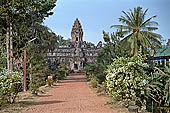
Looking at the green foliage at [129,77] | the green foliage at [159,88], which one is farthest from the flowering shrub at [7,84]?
the green foliage at [159,88]

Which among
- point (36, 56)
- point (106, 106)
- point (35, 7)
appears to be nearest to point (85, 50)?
point (36, 56)

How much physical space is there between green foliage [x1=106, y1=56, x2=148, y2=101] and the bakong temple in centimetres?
5711

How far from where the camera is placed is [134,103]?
12633 millimetres

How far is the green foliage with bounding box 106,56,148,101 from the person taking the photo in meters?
11.0

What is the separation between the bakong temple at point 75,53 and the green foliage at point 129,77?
57112 millimetres

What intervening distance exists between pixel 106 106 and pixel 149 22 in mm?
8016

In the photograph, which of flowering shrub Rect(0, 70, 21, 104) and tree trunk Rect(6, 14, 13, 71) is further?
tree trunk Rect(6, 14, 13, 71)

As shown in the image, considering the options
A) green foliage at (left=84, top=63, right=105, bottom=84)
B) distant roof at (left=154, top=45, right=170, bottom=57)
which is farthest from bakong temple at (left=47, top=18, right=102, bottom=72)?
distant roof at (left=154, top=45, right=170, bottom=57)

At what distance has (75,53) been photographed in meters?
70.8

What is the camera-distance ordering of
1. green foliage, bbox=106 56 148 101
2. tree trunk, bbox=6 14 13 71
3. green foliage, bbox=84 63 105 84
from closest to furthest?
green foliage, bbox=106 56 148 101 < tree trunk, bbox=6 14 13 71 < green foliage, bbox=84 63 105 84

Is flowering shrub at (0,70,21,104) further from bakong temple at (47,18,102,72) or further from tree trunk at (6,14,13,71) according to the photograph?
bakong temple at (47,18,102,72)

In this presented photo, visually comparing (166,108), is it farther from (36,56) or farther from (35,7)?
(36,56)

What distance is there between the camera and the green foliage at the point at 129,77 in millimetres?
10992

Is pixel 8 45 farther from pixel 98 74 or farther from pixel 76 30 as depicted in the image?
pixel 76 30
